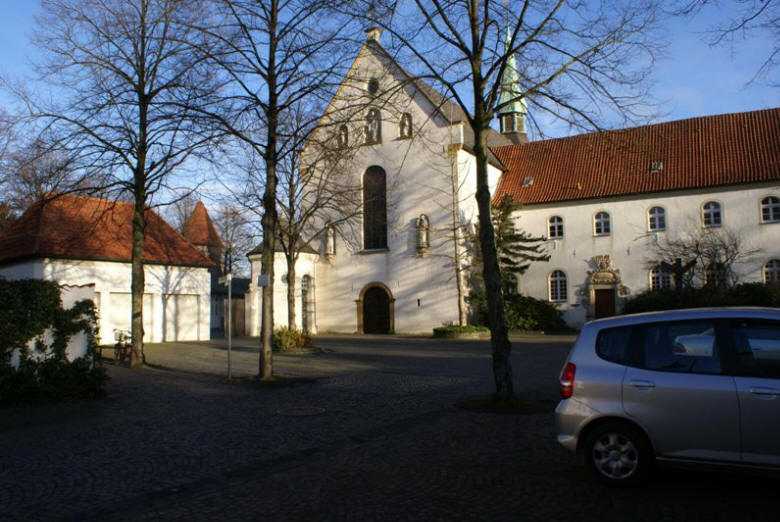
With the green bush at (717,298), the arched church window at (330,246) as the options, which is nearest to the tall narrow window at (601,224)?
the green bush at (717,298)

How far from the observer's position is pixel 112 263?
28.4 meters

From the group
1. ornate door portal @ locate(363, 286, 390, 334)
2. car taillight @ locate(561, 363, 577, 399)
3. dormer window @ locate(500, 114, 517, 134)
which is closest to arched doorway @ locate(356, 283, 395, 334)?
ornate door portal @ locate(363, 286, 390, 334)

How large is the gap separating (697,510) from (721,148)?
34.2 m

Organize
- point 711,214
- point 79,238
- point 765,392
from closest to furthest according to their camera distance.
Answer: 1. point 765,392
2. point 79,238
3. point 711,214

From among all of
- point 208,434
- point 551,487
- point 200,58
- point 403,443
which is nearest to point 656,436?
point 551,487

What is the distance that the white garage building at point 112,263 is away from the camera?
26719 millimetres

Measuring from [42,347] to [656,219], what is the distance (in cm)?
3092

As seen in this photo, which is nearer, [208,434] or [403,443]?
[403,443]

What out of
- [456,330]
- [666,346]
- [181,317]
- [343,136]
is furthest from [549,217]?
[666,346]

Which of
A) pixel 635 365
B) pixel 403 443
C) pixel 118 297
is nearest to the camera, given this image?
pixel 635 365

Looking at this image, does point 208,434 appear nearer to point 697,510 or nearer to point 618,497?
point 618,497

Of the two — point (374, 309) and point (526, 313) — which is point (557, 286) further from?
point (374, 309)

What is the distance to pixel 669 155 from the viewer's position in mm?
36812

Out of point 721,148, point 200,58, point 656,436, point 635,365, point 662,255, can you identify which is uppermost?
point 721,148
